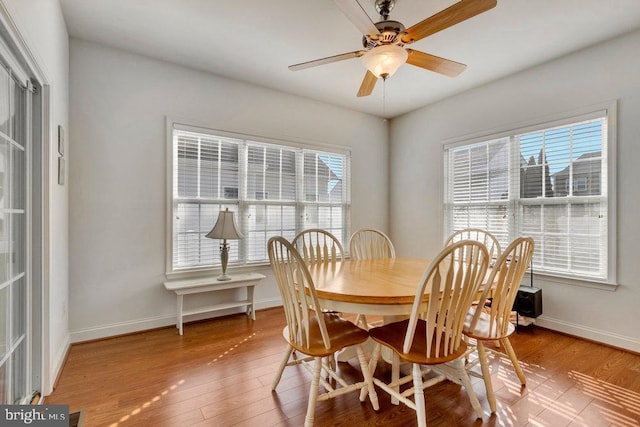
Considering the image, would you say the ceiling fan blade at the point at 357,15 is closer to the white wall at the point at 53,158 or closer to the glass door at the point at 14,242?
the white wall at the point at 53,158

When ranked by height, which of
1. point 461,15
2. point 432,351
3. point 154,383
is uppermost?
point 461,15

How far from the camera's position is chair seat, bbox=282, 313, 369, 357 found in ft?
5.31

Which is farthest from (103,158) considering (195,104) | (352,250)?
(352,250)

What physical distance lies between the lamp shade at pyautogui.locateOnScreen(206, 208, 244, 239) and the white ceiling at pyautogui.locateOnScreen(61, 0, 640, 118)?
1.57m

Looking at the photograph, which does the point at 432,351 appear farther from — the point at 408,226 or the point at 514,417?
the point at 408,226

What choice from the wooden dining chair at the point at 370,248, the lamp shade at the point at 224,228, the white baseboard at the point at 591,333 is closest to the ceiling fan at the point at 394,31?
the wooden dining chair at the point at 370,248

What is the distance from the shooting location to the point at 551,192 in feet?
10.2

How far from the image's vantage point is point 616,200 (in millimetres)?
2682

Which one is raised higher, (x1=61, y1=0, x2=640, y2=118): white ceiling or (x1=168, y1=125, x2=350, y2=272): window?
(x1=61, y1=0, x2=640, y2=118): white ceiling

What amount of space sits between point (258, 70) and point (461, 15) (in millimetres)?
2205

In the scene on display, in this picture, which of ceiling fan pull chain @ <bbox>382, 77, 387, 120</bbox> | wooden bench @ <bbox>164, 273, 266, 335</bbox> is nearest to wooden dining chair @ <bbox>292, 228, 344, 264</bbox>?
wooden bench @ <bbox>164, 273, 266, 335</bbox>

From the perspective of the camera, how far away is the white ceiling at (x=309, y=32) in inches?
90.9

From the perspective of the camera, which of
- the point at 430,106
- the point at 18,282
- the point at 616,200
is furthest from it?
the point at 430,106

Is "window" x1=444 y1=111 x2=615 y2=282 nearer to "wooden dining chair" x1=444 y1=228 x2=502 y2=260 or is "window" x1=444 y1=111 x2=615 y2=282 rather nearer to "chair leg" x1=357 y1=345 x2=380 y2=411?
"wooden dining chair" x1=444 y1=228 x2=502 y2=260
